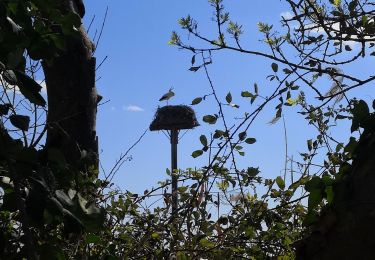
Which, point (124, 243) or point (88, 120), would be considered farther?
point (88, 120)

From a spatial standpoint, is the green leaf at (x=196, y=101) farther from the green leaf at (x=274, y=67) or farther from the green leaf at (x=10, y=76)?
the green leaf at (x=10, y=76)

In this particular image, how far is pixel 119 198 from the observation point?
2902 millimetres

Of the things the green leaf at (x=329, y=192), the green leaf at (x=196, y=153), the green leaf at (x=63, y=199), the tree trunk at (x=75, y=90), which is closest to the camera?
the green leaf at (x=329, y=192)

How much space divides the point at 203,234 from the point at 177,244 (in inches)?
5.0

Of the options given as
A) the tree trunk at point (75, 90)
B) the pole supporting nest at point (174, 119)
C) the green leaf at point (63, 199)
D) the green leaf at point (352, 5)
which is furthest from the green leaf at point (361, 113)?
the pole supporting nest at point (174, 119)

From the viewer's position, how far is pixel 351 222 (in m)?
1.15

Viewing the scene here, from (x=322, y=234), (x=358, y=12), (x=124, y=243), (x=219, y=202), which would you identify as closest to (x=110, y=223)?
(x=124, y=243)

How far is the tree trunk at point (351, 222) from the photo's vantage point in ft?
3.70

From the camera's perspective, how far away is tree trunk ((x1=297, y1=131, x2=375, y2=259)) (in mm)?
1128

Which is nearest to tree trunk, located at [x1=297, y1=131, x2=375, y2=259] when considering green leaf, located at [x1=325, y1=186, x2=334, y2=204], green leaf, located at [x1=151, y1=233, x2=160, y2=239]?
green leaf, located at [x1=325, y1=186, x2=334, y2=204]

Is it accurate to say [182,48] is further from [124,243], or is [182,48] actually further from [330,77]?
[124,243]

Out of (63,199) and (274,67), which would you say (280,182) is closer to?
(274,67)

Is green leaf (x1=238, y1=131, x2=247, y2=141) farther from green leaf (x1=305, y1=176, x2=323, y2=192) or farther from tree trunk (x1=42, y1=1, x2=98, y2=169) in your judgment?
green leaf (x1=305, y1=176, x2=323, y2=192)

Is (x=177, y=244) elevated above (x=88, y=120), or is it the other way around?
(x=88, y=120)
